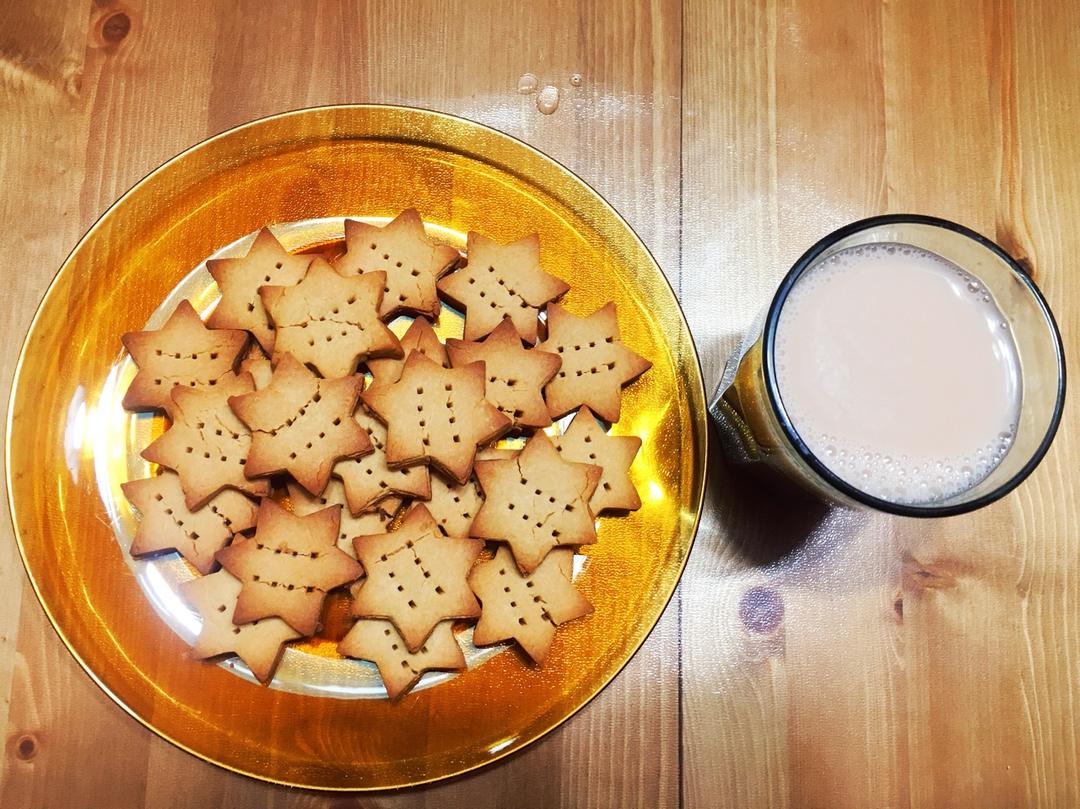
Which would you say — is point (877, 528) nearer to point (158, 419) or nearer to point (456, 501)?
point (456, 501)

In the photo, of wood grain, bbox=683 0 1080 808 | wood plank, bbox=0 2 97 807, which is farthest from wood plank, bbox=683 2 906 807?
wood plank, bbox=0 2 97 807

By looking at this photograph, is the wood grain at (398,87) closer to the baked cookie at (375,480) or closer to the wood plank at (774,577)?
the wood plank at (774,577)

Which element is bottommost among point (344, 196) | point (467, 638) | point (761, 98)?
point (467, 638)

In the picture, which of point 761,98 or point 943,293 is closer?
point 943,293

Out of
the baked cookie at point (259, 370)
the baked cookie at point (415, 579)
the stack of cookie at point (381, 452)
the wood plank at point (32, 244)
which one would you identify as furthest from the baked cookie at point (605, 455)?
the wood plank at point (32, 244)

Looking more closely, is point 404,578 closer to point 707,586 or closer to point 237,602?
point 237,602

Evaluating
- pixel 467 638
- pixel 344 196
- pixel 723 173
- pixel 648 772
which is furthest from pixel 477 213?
pixel 648 772

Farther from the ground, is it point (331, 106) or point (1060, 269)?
point (331, 106)
